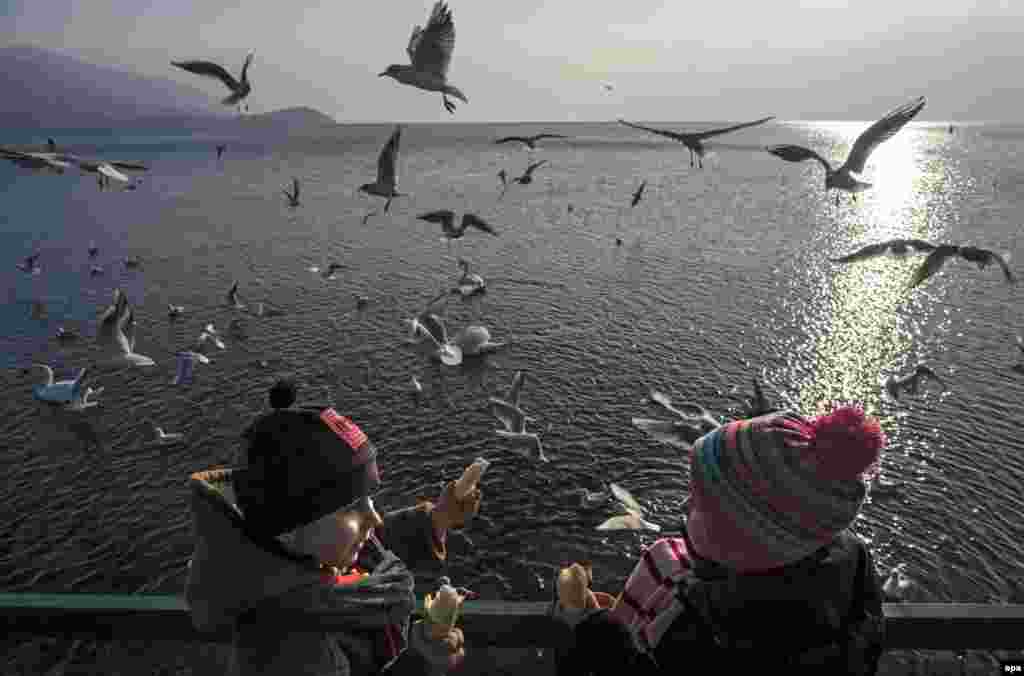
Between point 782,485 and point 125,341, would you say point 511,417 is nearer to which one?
point 125,341

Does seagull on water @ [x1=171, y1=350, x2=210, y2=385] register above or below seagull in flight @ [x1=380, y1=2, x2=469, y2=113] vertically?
below

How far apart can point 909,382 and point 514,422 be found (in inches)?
422

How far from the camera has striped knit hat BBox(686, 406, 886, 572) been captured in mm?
2236

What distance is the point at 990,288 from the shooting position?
25.5m

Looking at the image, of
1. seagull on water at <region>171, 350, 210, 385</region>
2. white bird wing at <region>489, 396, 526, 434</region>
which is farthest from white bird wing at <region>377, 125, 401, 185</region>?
seagull on water at <region>171, 350, 210, 385</region>

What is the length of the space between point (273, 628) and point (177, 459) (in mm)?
13412

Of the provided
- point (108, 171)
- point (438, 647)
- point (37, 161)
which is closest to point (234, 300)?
point (108, 171)

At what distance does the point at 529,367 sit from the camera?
1850cm

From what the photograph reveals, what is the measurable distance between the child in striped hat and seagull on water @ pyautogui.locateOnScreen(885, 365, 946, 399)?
16.1 metres

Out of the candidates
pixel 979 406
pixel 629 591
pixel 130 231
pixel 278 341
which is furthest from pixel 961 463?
pixel 130 231

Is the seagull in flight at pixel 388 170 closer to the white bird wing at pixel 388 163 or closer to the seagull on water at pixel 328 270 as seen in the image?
the white bird wing at pixel 388 163

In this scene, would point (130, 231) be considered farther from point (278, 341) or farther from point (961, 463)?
point (961, 463)

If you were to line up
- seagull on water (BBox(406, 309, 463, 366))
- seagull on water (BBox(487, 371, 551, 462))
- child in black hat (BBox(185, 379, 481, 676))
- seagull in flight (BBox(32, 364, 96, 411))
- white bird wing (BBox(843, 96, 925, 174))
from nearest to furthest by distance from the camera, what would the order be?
child in black hat (BBox(185, 379, 481, 676)) → white bird wing (BBox(843, 96, 925, 174)) → seagull on water (BBox(487, 371, 551, 462)) → seagull in flight (BBox(32, 364, 96, 411)) → seagull on water (BBox(406, 309, 463, 366))

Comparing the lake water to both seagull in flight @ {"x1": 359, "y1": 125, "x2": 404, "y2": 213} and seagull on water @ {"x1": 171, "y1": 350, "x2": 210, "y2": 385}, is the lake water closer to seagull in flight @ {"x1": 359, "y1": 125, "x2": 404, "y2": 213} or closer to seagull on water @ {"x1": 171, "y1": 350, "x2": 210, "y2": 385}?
seagull on water @ {"x1": 171, "y1": 350, "x2": 210, "y2": 385}
